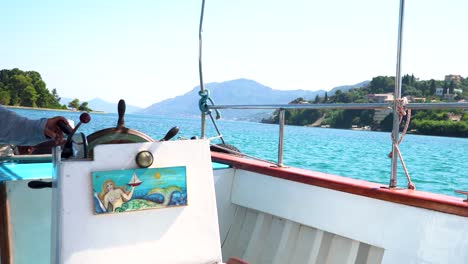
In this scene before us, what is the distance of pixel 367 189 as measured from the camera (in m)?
2.03

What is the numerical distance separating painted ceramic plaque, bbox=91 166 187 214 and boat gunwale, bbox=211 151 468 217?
0.79 metres

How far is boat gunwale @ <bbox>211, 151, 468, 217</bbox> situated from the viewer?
1.74m

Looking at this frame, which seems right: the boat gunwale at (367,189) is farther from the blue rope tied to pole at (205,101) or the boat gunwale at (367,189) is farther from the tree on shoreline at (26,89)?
the tree on shoreline at (26,89)

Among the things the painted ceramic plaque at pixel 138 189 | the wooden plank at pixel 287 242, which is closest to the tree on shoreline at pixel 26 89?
the wooden plank at pixel 287 242

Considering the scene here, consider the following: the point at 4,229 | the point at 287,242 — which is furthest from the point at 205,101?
the point at 4,229

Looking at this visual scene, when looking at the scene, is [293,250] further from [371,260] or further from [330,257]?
[371,260]

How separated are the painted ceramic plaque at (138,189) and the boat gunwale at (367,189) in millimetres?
791

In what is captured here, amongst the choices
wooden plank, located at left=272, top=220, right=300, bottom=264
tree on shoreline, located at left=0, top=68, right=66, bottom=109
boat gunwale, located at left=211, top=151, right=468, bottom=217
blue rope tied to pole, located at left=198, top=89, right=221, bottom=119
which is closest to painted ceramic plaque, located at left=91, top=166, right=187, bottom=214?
boat gunwale, located at left=211, top=151, right=468, bottom=217

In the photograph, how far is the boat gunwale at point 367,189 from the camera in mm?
1742

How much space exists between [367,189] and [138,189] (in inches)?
38.1

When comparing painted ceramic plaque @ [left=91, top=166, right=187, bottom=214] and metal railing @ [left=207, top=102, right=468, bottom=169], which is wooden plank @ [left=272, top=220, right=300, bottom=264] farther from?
painted ceramic plaque @ [left=91, top=166, right=187, bottom=214]

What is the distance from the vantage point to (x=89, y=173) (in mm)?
1610

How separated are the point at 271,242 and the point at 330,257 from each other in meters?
0.44

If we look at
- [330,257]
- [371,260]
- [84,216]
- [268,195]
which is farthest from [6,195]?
[371,260]
